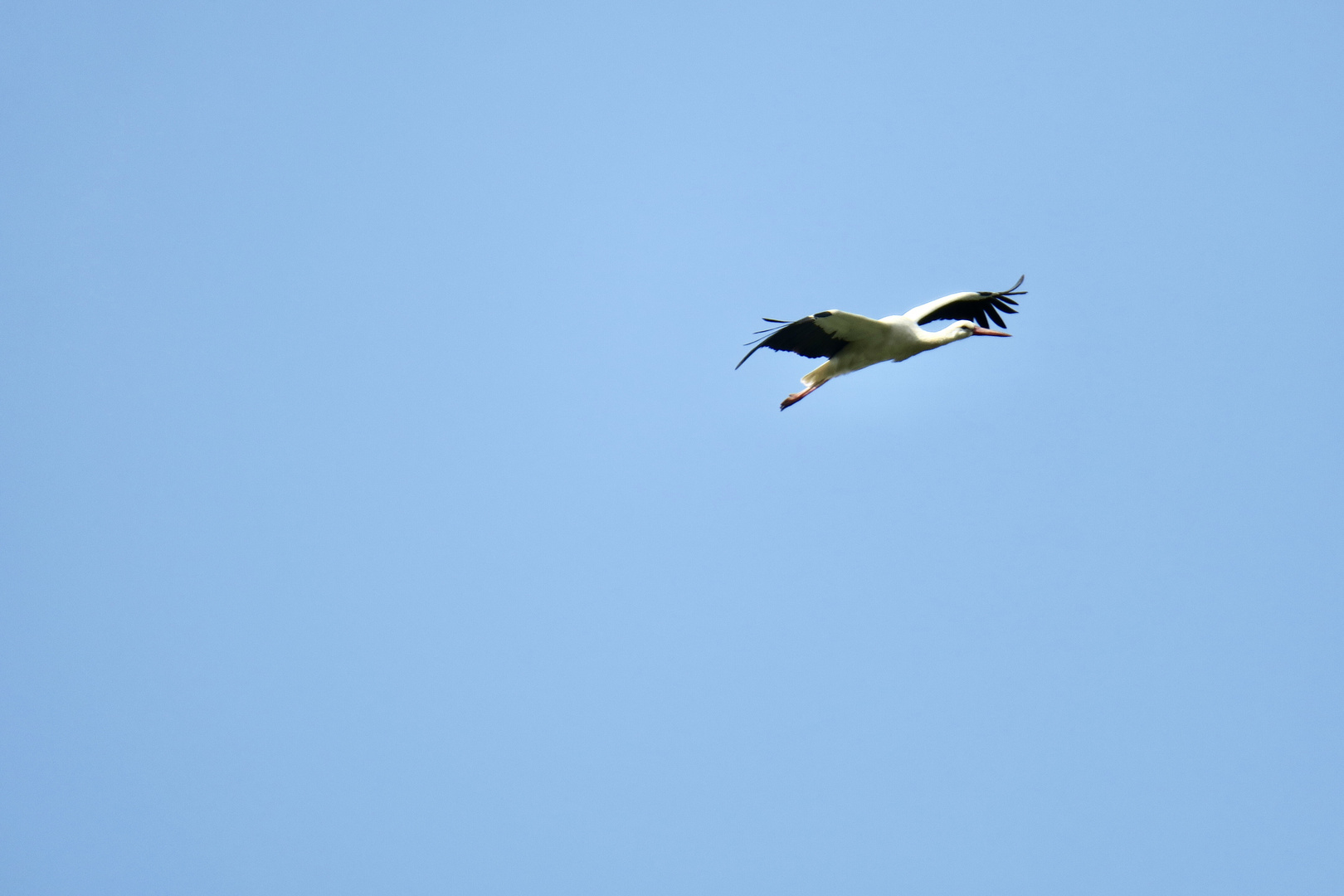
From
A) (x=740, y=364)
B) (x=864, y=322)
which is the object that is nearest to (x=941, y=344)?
(x=864, y=322)

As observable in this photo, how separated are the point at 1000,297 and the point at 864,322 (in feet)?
11.3

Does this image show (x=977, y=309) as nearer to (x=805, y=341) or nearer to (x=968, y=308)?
(x=968, y=308)

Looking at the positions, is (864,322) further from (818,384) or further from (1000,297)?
(1000,297)

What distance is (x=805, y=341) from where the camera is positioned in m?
12.6

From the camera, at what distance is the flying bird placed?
1224cm

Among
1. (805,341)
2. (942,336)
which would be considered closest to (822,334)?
(805,341)

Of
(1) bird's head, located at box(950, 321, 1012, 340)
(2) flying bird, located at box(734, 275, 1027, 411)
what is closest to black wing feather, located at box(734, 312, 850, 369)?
(2) flying bird, located at box(734, 275, 1027, 411)

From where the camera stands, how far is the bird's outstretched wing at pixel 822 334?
12.0 metres

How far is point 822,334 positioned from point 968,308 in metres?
3.29

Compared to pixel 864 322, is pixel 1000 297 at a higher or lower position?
higher

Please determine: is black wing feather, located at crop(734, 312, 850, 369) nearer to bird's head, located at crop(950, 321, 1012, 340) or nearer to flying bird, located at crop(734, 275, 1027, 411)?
flying bird, located at crop(734, 275, 1027, 411)

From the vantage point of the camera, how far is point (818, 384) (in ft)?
43.6

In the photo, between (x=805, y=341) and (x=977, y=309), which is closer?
(x=805, y=341)

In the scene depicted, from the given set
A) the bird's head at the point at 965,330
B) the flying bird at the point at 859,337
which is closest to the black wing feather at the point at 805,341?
the flying bird at the point at 859,337
